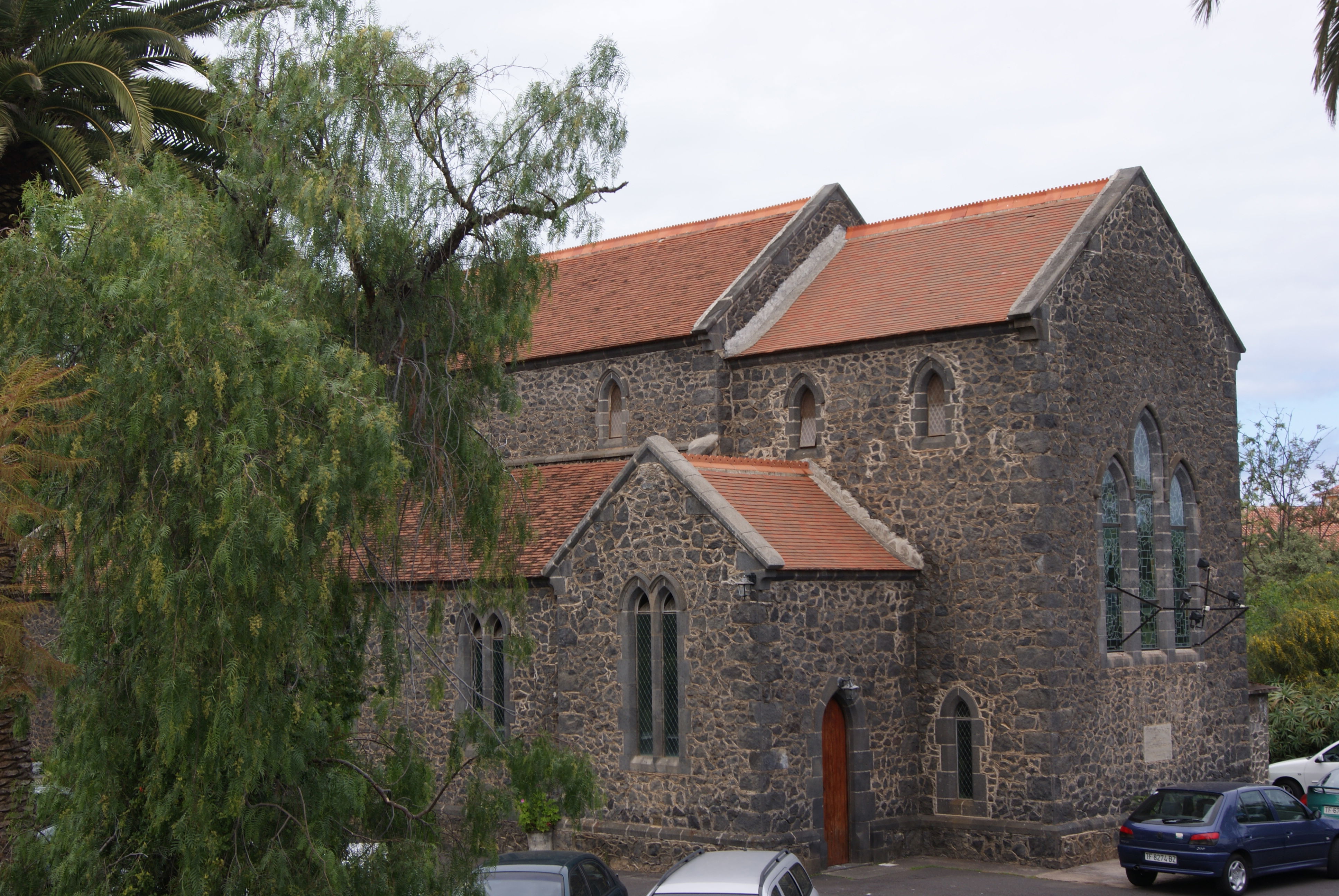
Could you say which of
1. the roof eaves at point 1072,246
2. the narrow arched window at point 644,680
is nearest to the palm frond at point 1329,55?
the roof eaves at point 1072,246

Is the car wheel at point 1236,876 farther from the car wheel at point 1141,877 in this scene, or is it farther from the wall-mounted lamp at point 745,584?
the wall-mounted lamp at point 745,584

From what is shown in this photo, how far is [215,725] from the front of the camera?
922 centimetres

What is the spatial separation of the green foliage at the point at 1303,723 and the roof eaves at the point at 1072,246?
1264 cm

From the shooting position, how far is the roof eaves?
63.2 feet

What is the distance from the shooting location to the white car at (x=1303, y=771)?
80.8 feet

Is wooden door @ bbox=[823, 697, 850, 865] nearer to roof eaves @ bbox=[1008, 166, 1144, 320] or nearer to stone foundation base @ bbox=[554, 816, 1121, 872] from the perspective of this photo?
stone foundation base @ bbox=[554, 816, 1121, 872]

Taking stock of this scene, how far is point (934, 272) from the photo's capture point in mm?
22000

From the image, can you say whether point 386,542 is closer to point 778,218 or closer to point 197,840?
point 197,840

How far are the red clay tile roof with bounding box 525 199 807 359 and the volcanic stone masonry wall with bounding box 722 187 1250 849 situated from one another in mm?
2185

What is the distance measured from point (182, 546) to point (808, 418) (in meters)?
13.5

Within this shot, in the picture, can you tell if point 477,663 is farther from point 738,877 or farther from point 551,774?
point 738,877

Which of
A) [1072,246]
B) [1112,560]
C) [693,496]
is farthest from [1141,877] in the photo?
[1072,246]

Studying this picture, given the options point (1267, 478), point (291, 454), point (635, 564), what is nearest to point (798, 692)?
point (635, 564)

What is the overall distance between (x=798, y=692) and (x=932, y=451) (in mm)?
4427
